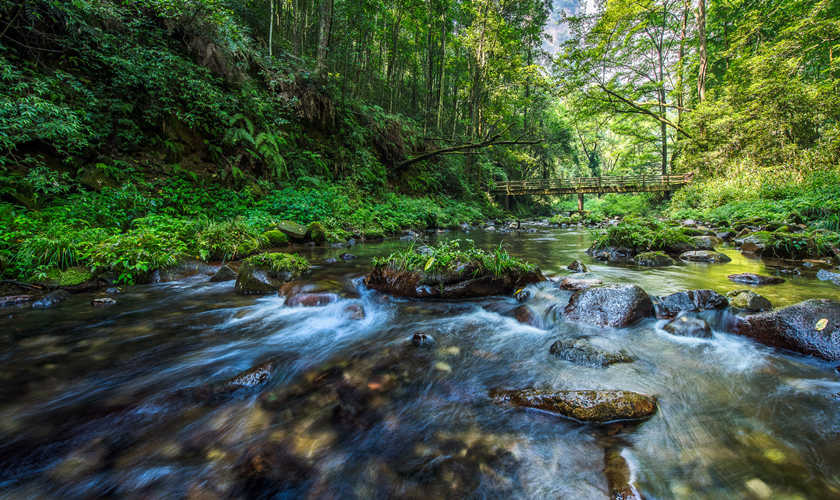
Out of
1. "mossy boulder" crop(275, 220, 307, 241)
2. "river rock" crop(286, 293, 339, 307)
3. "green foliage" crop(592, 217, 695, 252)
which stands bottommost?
"river rock" crop(286, 293, 339, 307)

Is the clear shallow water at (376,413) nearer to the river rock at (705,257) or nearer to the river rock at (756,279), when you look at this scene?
the river rock at (756,279)

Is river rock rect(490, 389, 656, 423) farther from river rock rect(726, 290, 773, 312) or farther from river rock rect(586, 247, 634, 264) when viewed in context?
river rock rect(586, 247, 634, 264)

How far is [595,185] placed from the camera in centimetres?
2430

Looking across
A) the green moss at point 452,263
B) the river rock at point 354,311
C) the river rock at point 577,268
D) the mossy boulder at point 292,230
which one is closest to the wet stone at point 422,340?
the river rock at point 354,311

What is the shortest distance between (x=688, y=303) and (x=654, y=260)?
132 inches

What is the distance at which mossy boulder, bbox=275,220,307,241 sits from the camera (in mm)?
8422

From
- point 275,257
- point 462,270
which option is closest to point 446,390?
point 462,270

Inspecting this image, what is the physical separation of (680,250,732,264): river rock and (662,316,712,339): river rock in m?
4.30

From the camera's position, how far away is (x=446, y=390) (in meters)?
2.38

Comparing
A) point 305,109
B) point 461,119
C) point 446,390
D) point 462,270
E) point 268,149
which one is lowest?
point 446,390

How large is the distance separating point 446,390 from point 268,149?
10194 mm

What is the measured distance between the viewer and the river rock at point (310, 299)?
13.8ft

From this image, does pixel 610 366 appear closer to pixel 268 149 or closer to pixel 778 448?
pixel 778 448

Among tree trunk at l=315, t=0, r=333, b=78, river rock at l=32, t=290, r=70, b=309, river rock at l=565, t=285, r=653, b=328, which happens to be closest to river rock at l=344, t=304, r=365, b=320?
river rock at l=565, t=285, r=653, b=328
